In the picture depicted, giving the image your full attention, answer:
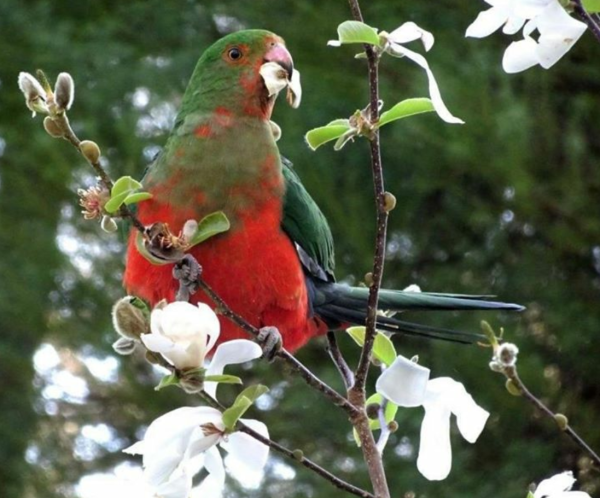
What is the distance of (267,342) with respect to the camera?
1.19 metres

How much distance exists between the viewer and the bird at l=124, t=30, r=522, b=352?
1.40 meters

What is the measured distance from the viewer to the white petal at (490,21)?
82 cm

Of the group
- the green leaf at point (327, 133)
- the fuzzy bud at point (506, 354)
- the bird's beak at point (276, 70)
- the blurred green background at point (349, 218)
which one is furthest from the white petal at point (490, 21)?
the blurred green background at point (349, 218)

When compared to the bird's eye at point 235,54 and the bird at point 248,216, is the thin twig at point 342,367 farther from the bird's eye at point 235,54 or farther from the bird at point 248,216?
the bird's eye at point 235,54

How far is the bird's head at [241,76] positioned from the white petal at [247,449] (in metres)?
0.67

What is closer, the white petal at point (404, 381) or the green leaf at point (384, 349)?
the white petal at point (404, 381)

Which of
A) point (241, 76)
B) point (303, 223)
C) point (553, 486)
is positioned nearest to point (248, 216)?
point (303, 223)

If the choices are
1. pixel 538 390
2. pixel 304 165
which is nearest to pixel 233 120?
pixel 304 165

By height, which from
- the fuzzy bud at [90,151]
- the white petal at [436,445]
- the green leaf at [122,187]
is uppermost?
the fuzzy bud at [90,151]

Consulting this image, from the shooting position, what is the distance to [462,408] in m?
0.90

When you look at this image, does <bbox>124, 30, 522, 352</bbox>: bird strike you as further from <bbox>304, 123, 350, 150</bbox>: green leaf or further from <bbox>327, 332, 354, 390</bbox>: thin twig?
<bbox>304, 123, 350, 150</bbox>: green leaf

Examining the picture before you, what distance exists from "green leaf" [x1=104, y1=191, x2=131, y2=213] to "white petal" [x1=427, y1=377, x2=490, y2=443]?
305 mm

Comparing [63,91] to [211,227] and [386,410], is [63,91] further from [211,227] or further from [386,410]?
[386,410]

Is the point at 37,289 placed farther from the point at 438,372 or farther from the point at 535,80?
the point at 535,80
